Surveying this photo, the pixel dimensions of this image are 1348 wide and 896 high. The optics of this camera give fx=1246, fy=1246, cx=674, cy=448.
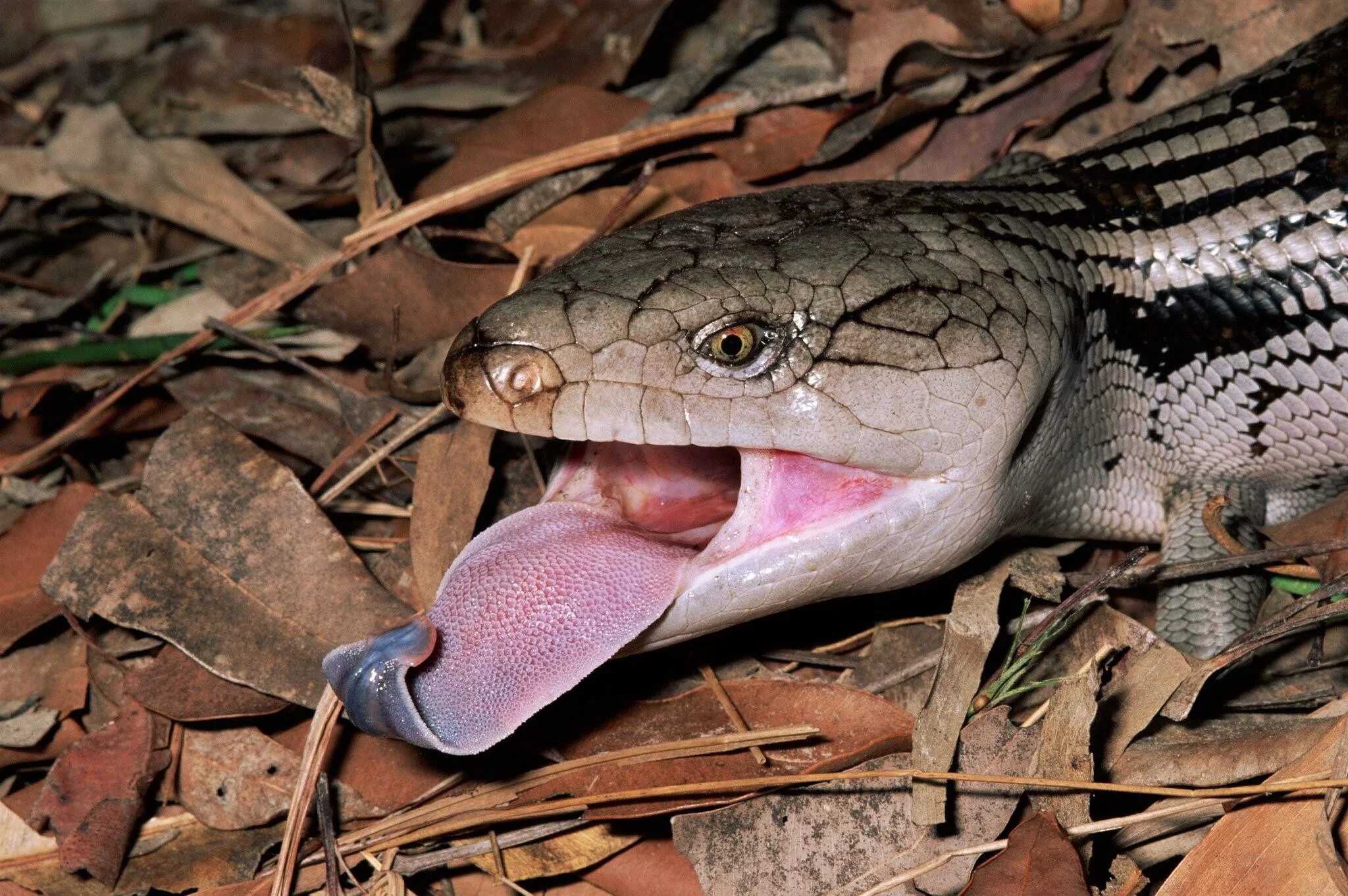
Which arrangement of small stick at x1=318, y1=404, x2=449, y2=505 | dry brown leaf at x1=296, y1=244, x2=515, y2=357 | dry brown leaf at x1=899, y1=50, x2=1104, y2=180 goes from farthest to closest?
dry brown leaf at x1=899, y1=50, x2=1104, y2=180, dry brown leaf at x1=296, y1=244, x2=515, y2=357, small stick at x1=318, y1=404, x2=449, y2=505

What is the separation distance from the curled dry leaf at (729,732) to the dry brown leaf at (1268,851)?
598 mm

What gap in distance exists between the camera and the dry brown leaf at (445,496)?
2961 mm

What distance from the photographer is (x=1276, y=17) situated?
139 inches

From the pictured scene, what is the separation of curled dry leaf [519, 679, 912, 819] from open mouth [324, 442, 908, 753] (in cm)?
31

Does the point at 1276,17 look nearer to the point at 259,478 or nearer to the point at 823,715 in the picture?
the point at 823,715

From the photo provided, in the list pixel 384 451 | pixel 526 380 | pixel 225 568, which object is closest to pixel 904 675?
pixel 526 380

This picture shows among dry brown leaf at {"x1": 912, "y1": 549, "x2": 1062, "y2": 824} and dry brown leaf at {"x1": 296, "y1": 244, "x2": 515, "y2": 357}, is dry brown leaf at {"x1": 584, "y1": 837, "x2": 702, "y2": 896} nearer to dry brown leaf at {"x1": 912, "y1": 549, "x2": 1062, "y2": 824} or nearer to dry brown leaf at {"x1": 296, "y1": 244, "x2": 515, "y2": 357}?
dry brown leaf at {"x1": 912, "y1": 549, "x2": 1062, "y2": 824}

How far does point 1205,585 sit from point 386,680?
5.98 feet

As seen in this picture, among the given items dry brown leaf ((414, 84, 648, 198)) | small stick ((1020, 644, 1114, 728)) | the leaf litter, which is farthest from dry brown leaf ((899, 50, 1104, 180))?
small stick ((1020, 644, 1114, 728))

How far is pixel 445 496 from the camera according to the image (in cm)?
304

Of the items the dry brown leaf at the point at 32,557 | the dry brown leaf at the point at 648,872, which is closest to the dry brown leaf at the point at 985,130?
the dry brown leaf at the point at 648,872

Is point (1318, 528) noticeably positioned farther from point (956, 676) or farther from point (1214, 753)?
point (956, 676)

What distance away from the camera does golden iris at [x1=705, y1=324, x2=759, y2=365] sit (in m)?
2.39

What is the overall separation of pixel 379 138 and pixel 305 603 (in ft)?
5.01
